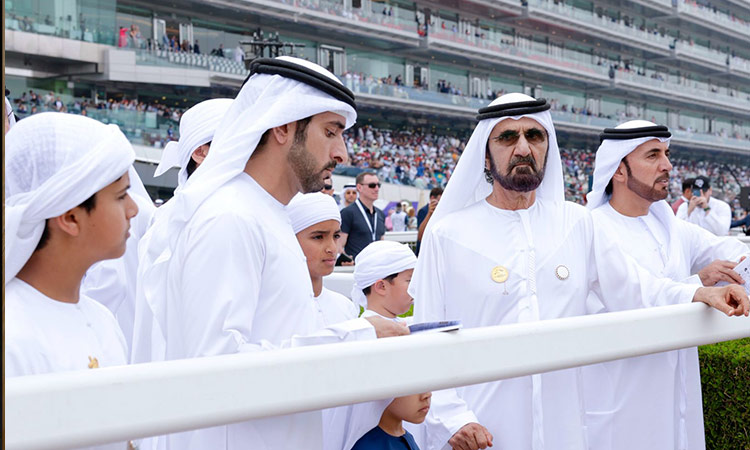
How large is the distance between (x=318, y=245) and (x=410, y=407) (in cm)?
100

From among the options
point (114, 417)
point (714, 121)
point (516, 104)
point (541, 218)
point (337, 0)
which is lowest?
point (114, 417)

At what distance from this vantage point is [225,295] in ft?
6.40

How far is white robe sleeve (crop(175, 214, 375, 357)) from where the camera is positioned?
1.90 m

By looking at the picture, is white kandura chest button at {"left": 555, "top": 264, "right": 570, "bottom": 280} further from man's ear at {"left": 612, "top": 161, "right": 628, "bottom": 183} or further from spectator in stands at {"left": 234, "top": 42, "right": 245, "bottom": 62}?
spectator in stands at {"left": 234, "top": 42, "right": 245, "bottom": 62}

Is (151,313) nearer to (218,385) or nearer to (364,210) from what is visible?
(218,385)

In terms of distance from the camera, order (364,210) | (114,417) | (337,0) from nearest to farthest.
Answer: (114,417), (364,210), (337,0)

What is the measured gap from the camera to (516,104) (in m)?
3.31

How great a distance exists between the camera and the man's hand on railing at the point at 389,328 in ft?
6.09

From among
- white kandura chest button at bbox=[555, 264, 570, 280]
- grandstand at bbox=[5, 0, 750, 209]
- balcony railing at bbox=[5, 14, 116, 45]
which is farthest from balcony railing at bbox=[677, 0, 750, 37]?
white kandura chest button at bbox=[555, 264, 570, 280]

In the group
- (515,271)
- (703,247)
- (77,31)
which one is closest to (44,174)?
(515,271)

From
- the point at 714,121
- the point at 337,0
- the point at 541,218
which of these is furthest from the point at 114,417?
the point at 714,121

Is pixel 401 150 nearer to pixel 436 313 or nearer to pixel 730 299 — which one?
pixel 436 313

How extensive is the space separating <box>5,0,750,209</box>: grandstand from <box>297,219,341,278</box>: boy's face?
1934 centimetres

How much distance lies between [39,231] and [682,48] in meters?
63.4
